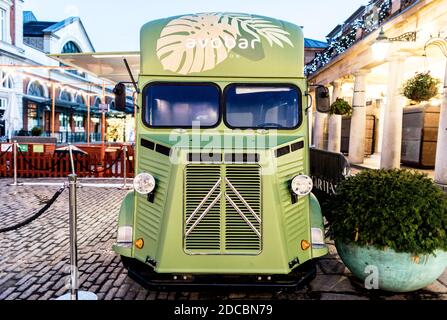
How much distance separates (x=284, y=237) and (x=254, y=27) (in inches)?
94.3

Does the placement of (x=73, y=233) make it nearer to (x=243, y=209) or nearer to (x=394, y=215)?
(x=243, y=209)

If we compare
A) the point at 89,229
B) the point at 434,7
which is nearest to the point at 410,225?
the point at 89,229

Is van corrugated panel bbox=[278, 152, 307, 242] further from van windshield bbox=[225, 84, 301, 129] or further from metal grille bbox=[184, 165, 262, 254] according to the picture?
van windshield bbox=[225, 84, 301, 129]

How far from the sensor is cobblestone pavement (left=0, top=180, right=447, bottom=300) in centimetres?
440

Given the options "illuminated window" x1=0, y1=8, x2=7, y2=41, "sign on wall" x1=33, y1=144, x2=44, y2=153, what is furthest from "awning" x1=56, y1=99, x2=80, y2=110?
"sign on wall" x1=33, y1=144, x2=44, y2=153

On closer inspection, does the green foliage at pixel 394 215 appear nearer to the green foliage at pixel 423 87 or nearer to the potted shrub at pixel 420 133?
the green foliage at pixel 423 87

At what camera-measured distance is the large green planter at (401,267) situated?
414 cm

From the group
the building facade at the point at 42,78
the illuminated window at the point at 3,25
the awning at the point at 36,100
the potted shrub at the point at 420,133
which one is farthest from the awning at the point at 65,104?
the potted shrub at the point at 420,133

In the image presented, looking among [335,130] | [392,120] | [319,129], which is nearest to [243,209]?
[392,120]

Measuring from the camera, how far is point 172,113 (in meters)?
4.39

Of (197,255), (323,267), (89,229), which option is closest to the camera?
(197,255)

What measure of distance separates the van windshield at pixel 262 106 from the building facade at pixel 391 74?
6.52 meters

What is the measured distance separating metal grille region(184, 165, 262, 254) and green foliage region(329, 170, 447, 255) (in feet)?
3.91
